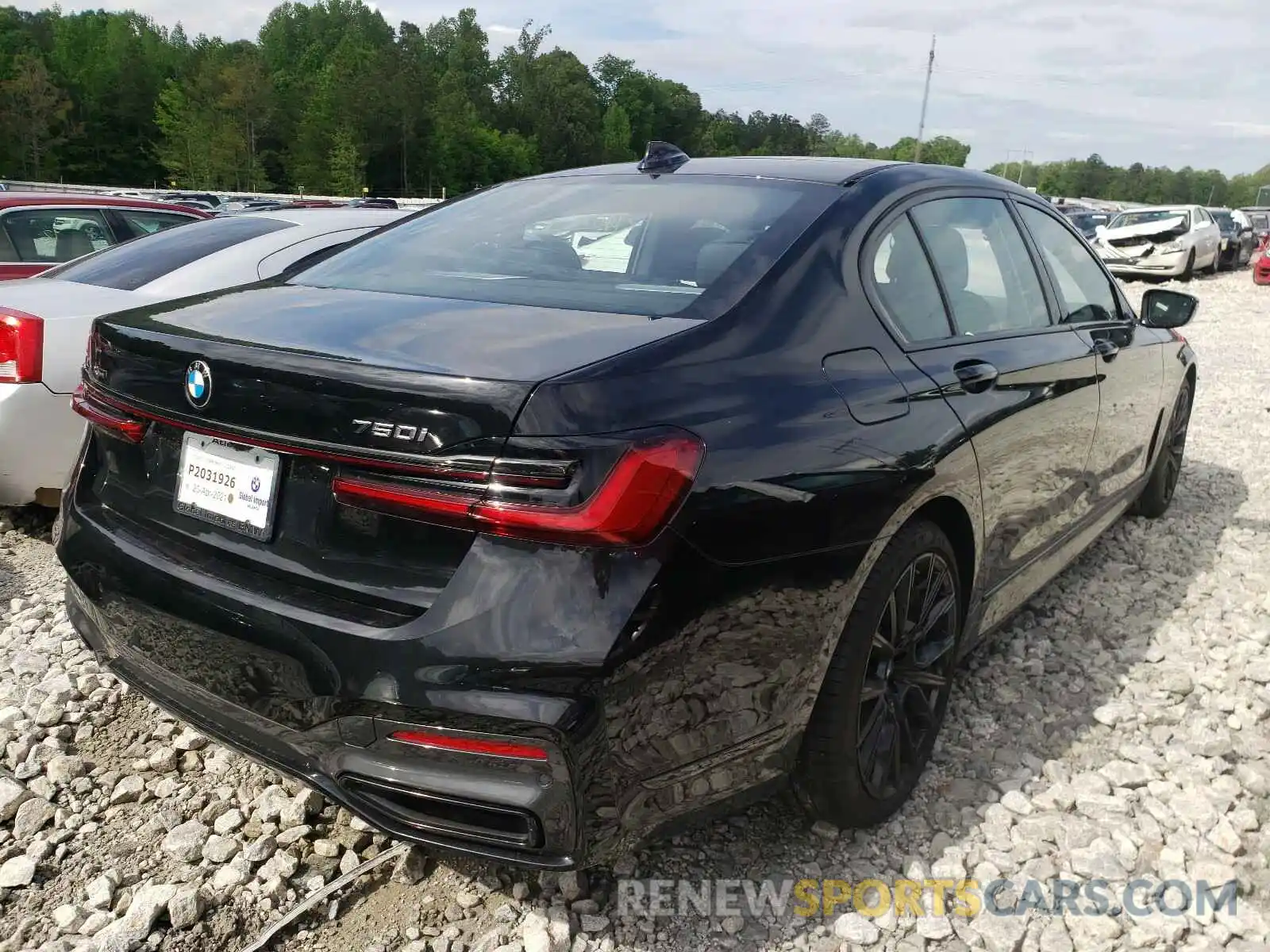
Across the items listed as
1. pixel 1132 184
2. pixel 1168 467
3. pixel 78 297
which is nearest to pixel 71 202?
pixel 78 297

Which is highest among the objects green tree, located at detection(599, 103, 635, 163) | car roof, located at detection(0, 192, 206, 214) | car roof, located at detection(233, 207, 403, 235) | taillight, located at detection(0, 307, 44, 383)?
green tree, located at detection(599, 103, 635, 163)

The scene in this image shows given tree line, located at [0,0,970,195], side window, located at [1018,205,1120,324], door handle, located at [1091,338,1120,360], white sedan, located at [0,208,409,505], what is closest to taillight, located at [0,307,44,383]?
white sedan, located at [0,208,409,505]

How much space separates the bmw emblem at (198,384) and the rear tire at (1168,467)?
168 inches

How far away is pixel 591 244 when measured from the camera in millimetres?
2686

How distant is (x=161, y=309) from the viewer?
91.4 inches

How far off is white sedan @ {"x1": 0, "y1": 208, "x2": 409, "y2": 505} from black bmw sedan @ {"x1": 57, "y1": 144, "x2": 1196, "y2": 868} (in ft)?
3.58

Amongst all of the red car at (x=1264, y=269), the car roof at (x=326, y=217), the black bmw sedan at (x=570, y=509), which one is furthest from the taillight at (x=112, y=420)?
the red car at (x=1264, y=269)

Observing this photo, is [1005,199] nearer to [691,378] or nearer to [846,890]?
[691,378]

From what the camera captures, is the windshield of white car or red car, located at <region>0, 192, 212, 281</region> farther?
the windshield of white car

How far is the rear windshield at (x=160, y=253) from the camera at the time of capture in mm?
4742

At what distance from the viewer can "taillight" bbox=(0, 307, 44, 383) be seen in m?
4.01

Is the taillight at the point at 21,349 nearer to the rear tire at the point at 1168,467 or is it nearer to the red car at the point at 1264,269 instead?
the rear tire at the point at 1168,467

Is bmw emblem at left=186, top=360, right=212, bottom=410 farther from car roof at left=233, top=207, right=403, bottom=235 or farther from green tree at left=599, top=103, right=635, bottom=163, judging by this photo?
green tree at left=599, top=103, right=635, bottom=163

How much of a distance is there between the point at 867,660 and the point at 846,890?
21.1 inches
